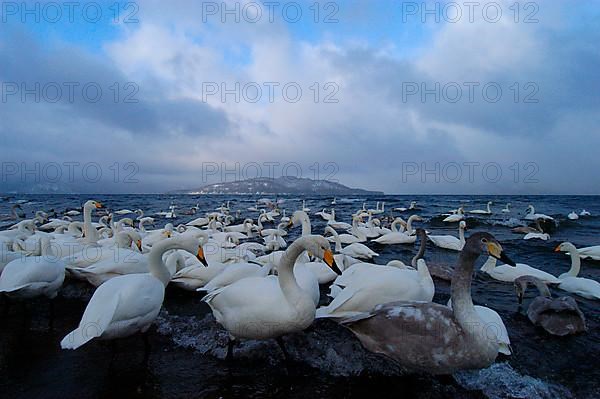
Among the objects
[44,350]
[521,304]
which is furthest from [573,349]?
[44,350]

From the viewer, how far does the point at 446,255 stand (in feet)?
46.9

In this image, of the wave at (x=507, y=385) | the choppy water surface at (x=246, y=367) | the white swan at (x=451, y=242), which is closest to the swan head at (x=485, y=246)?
the wave at (x=507, y=385)

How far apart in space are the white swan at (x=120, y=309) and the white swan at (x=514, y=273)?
324 inches

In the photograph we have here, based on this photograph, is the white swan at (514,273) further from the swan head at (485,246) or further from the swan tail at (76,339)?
the swan tail at (76,339)

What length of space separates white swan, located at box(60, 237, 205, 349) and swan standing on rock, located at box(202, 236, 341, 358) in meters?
0.98

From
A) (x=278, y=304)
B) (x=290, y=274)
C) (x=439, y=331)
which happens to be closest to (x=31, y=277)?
(x=278, y=304)

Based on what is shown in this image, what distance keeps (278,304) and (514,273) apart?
7.61m

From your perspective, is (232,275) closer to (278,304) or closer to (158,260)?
(158,260)

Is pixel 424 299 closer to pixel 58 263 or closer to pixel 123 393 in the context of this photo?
pixel 123 393

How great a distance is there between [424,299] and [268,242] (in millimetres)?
9265

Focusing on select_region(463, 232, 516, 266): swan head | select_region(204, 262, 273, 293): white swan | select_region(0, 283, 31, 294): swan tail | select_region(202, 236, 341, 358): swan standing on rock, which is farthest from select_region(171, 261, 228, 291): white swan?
select_region(463, 232, 516, 266): swan head

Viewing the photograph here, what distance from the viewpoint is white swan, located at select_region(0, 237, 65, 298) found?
588 cm

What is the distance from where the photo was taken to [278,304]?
4734mm

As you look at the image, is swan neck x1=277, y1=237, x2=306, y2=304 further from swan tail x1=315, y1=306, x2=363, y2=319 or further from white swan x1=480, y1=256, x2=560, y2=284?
white swan x1=480, y1=256, x2=560, y2=284
